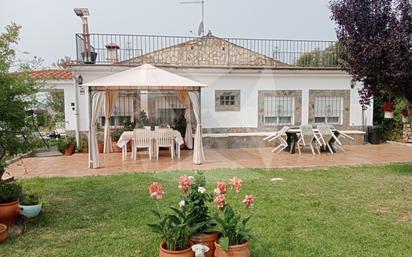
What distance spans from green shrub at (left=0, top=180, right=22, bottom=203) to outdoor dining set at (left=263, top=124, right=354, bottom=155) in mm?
9607

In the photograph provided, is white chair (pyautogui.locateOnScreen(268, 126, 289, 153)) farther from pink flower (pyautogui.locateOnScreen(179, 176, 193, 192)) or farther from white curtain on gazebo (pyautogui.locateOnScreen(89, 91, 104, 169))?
pink flower (pyautogui.locateOnScreen(179, 176, 193, 192))

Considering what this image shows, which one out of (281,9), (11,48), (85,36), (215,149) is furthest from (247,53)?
(11,48)

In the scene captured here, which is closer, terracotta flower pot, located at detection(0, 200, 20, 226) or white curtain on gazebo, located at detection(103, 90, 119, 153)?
terracotta flower pot, located at detection(0, 200, 20, 226)

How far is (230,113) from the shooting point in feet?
48.2

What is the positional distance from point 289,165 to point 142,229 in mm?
6407

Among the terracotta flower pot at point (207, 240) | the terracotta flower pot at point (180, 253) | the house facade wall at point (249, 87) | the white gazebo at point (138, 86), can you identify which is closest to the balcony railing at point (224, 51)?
the house facade wall at point (249, 87)

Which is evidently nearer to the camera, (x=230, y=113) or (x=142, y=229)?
(x=142, y=229)

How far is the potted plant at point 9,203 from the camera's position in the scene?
16.9ft

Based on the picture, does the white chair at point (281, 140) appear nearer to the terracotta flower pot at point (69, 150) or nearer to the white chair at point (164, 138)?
the white chair at point (164, 138)

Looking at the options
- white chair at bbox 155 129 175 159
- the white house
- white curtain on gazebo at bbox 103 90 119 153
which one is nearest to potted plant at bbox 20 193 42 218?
white chair at bbox 155 129 175 159

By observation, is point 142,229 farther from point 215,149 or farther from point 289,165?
point 215,149

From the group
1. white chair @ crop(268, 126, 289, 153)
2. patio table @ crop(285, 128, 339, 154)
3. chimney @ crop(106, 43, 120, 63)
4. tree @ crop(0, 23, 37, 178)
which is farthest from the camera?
chimney @ crop(106, 43, 120, 63)

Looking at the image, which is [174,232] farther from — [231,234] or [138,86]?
[138,86]

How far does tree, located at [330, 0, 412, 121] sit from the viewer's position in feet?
25.0
